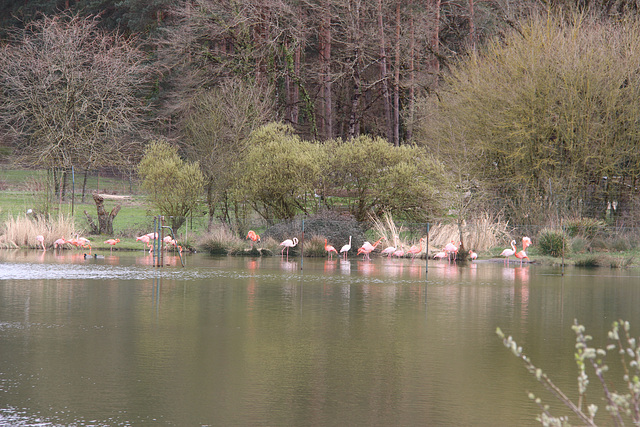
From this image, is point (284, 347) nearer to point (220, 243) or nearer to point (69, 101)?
point (220, 243)

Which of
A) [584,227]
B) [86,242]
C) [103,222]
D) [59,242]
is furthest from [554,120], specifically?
[59,242]

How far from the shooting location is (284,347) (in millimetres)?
10133

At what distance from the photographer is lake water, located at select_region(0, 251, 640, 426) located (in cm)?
727

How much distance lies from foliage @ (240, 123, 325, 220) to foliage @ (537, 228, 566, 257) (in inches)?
339

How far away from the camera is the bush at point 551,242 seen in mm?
26297

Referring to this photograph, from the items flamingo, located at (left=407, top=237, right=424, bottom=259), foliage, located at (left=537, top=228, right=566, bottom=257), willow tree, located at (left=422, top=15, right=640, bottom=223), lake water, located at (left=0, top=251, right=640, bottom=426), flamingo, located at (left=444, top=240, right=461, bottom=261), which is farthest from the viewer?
willow tree, located at (left=422, top=15, right=640, bottom=223)

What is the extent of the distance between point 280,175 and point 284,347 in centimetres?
2069

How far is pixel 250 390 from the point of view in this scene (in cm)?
791

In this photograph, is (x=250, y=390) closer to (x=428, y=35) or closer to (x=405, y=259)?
(x=405, y=259)

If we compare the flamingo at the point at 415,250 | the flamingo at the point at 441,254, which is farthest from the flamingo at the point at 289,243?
the flamingo at the point at 441,254

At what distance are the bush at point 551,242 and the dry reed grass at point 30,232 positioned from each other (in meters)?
16.0

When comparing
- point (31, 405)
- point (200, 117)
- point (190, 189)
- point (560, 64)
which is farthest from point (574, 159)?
point (31, 405)

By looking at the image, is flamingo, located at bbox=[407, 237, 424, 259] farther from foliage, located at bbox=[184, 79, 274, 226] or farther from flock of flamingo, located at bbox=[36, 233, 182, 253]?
foliage, located at bbox=[184, 79, 274, 226]

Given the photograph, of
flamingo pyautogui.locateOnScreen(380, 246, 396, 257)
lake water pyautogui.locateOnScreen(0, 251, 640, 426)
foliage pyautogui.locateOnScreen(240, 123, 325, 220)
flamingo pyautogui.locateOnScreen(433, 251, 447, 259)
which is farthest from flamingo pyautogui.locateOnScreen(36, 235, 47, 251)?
flamingo pyautogui.locateOnScreen(433, 251, 447, 259)
